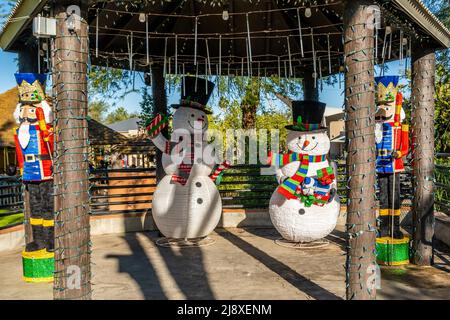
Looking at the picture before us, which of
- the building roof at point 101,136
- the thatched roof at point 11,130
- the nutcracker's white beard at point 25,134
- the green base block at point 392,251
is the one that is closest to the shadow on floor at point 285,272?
the green base block at point 392,251

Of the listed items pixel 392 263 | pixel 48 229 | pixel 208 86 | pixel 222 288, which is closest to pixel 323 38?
pixel 208 86

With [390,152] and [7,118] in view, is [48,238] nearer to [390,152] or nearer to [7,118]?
[390,152]

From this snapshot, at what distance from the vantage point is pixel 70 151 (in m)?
3.55

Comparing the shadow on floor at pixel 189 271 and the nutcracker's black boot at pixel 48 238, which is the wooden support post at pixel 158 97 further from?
the nutcracker's black boot at pixel 48 238

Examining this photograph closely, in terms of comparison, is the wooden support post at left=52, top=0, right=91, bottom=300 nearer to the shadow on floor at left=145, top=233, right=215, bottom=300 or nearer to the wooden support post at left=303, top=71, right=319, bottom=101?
the shadow on floor at left=145, top=233, right=215, bottom=300

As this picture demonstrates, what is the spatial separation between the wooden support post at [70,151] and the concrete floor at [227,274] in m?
1.42

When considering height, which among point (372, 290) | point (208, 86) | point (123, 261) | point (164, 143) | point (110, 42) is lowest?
point (123, 261)

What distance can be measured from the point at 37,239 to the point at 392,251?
16.0 ft

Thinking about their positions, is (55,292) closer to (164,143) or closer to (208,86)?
(164,143)

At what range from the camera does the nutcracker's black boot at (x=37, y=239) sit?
18.9ft

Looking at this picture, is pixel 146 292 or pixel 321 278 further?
pixel 321 278

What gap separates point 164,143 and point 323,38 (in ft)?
12.7

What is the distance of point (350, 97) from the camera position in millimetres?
3871

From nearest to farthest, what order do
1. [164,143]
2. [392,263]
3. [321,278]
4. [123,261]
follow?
[321,278] < [392,263] < [123,261] < [164,143]
